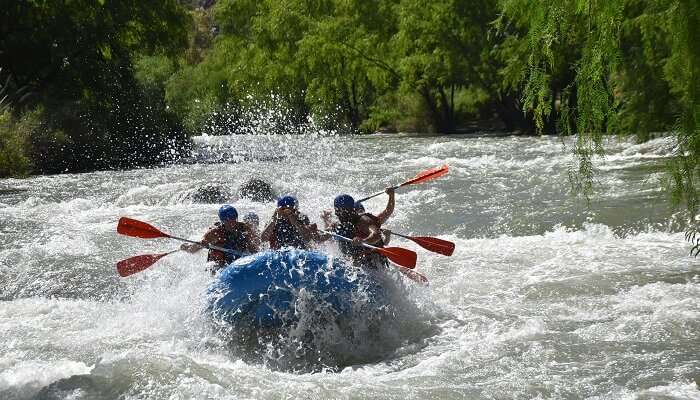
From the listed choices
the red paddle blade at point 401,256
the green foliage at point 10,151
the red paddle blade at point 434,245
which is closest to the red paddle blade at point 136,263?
the red paddle blade at point 401,256

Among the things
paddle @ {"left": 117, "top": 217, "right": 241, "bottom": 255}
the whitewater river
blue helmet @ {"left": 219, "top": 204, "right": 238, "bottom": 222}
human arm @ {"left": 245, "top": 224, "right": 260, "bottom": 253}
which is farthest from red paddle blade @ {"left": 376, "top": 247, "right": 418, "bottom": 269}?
paddle @ {"left": 117, "top": 217, "right": 241, "bottom": 255}

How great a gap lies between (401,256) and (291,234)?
0.95m

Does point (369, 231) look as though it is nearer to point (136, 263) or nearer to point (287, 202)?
point (287, 202)

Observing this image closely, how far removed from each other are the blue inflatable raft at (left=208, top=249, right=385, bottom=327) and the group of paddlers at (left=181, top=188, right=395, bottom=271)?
0.78 m

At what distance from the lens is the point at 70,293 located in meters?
8.05

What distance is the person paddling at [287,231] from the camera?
685cm

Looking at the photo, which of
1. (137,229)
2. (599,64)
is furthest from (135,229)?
(599,64)

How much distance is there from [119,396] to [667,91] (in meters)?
10.8

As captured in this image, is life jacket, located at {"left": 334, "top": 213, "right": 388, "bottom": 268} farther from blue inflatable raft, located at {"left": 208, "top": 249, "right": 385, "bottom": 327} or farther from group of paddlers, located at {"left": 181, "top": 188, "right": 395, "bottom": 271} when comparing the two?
blue inflatable raft, located at {"left": 208, "top": 249, "right": 385, "bottom": 327}

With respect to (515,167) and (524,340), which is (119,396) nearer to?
(524,340)

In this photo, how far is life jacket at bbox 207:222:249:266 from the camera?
689 cm

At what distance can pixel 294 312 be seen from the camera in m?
5.84

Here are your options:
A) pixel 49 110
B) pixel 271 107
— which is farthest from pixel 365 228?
pixel 271 107

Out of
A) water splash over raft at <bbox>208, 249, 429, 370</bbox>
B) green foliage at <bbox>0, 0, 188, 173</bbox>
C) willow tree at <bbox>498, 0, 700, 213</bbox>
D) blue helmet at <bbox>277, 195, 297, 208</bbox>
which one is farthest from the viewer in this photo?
green foliage at <bbox>0, 0, 188, 173</bbox>
